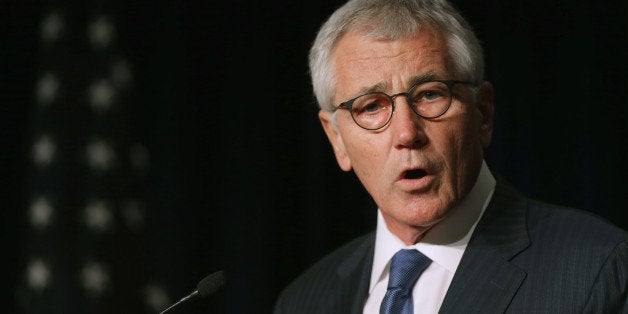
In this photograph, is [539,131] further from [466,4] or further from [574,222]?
[574,222]

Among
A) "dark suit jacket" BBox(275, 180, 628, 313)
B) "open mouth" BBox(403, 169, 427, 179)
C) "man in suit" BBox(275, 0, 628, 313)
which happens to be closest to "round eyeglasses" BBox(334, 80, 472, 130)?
"man in suit" BBox(275, 0, 628, 313)

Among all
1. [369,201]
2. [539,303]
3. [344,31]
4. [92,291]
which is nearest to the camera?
[539,303]

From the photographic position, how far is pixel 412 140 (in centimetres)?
166

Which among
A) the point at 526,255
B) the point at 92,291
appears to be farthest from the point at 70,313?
the point at 526,255

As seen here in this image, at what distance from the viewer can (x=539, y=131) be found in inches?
110

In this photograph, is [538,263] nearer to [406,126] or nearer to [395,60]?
[406,126]

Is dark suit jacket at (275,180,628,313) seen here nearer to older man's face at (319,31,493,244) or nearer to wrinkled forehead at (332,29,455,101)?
older man's face at (319,31,493,244)

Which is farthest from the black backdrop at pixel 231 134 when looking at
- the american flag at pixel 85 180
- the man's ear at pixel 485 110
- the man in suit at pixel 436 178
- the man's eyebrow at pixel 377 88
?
the man's eyebrow at pixel 377 88

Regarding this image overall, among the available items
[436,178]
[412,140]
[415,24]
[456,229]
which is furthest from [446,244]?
[415,24]

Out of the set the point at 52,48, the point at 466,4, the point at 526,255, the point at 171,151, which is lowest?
the point at 526,255

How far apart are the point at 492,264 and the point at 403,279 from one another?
8.7 inches

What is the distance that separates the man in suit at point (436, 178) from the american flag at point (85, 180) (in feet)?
3.69

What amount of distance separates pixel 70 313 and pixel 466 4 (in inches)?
74.6

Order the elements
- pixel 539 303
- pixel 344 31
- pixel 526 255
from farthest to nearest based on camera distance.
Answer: pixel 344 31 → pixel 526 255 → pixel 539 303
